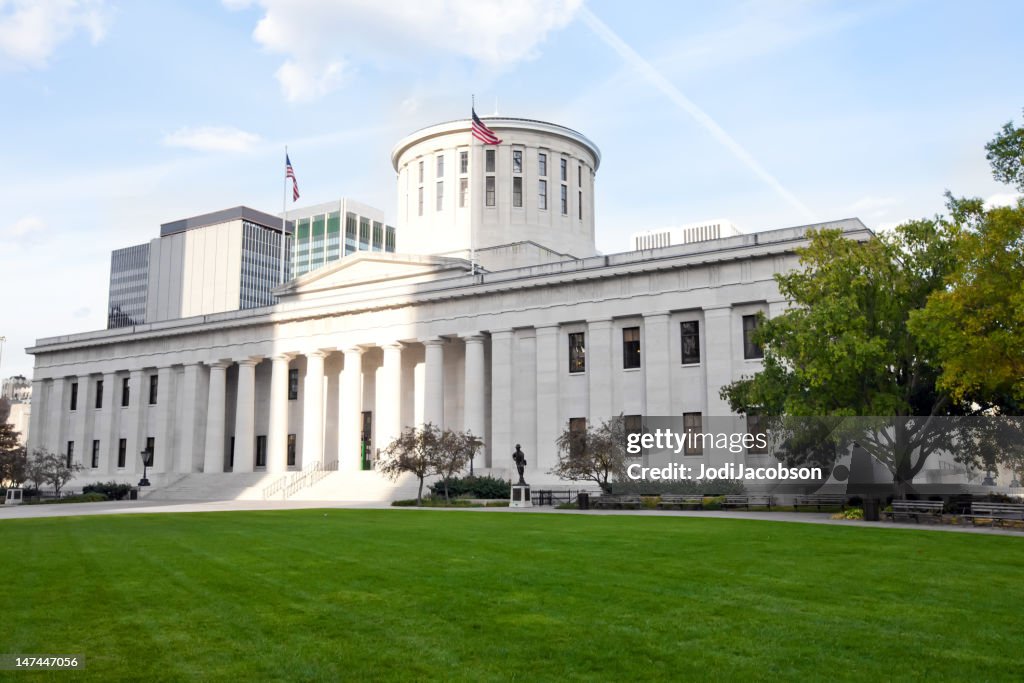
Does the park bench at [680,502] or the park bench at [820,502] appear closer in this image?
the park bench at [820,502]

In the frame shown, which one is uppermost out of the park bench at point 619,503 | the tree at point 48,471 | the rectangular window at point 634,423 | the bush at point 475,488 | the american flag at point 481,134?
the american flag at point 481,134

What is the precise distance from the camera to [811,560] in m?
16.2

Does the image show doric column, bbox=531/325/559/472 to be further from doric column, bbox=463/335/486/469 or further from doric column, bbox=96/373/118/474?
doric column, bbox=96/373/118/474

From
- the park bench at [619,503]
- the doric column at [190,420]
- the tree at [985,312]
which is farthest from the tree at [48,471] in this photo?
the tree at [985,312]

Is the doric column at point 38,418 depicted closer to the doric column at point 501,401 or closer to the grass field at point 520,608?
the doric column at point 501,401

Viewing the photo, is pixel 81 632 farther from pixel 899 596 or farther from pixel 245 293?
pixel 245 293

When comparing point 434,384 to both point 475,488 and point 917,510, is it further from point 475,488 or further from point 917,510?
point 917,510

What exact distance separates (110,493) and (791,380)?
45.4m

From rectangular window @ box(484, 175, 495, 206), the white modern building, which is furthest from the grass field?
rectangular window @ box(484, 175, 495, 206)

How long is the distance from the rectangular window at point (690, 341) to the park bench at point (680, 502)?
461 inches

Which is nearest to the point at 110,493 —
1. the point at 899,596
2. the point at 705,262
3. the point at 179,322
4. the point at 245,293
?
the point at 179,322

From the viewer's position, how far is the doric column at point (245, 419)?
62.3 meters

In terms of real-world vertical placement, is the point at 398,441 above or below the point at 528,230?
below

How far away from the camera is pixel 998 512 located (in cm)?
2630
